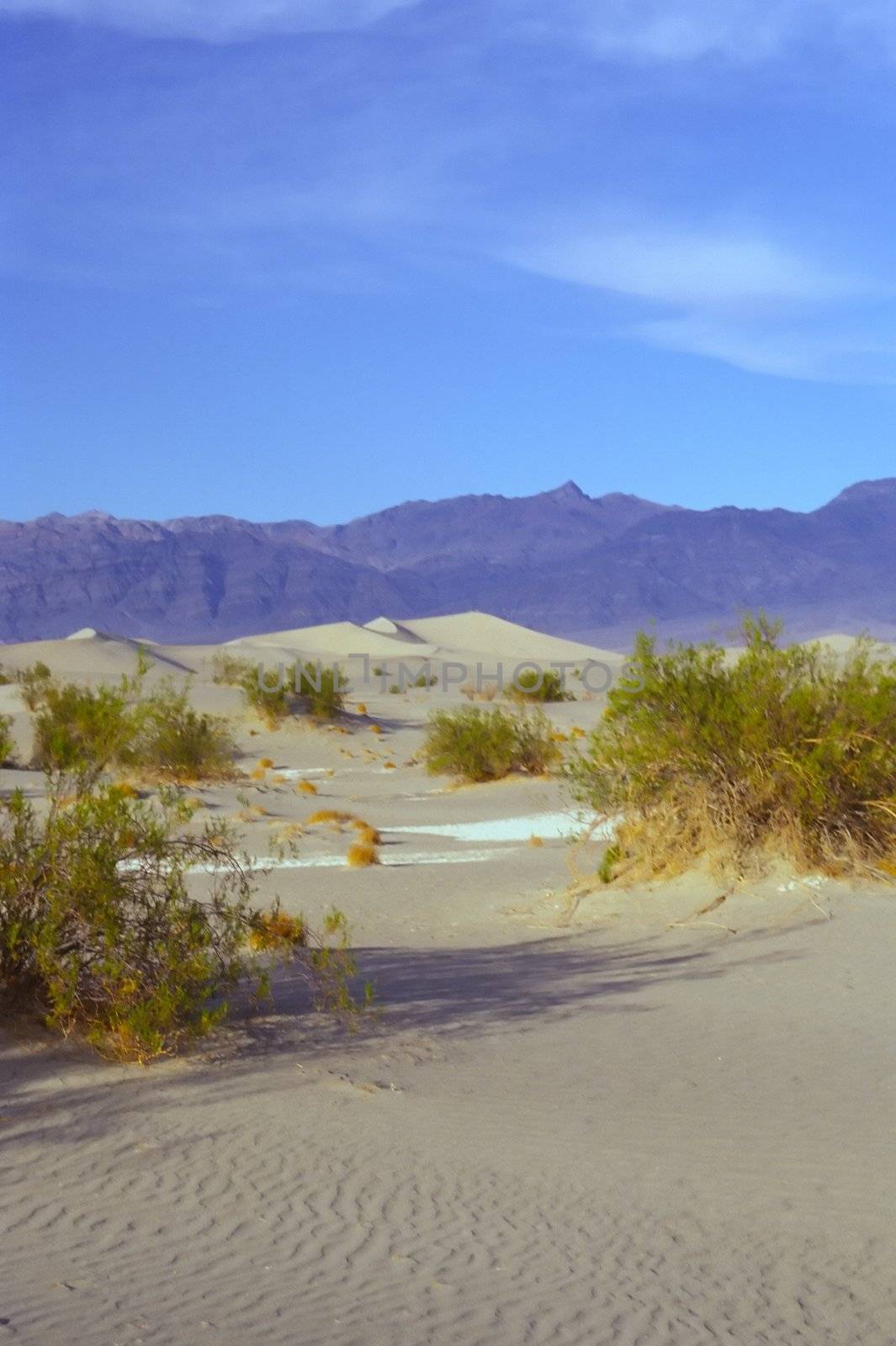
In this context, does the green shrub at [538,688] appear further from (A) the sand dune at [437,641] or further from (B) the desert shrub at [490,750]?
(A) the sand dune at [437,641]

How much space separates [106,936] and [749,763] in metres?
6.23

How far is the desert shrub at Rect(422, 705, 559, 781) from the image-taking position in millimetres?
23938

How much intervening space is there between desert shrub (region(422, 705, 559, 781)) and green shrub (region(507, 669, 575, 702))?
14.8 meters

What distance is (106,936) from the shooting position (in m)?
6.73

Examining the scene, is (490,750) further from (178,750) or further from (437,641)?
(437,641)

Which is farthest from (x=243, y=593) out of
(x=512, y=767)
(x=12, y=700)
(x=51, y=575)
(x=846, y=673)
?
(x=846, y=673)

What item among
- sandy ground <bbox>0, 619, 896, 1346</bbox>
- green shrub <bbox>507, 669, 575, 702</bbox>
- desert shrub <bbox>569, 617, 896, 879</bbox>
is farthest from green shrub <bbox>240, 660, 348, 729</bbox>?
sandy ground <bbox>0, 619, 896, 1346</bbox>

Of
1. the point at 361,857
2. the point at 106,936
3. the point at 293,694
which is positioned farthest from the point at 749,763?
the point at 293,694

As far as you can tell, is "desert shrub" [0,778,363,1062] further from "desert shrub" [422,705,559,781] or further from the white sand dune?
the white sand dune

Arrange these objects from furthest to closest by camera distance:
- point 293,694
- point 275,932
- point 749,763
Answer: point 293,694 → point 749,763 → point 275,932

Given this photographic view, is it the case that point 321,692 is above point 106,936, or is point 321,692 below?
above

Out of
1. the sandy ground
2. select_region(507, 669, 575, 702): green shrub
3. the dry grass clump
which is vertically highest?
select_region(507, 669, 575, 702): green shrub

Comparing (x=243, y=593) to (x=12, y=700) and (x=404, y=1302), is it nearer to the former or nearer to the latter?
(x=12, y=700)

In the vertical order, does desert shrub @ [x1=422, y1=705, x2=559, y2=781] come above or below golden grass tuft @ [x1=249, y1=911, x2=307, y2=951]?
above
